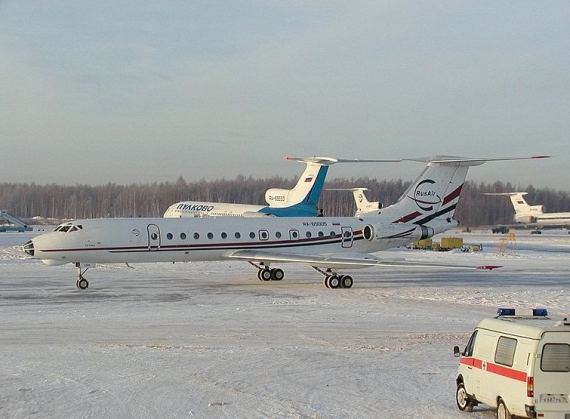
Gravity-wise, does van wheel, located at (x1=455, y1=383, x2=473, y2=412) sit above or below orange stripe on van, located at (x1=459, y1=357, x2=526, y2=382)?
below

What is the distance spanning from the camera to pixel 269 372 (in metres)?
12.7

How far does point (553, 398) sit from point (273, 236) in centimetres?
2073

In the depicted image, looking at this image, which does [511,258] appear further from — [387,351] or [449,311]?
[387,351]

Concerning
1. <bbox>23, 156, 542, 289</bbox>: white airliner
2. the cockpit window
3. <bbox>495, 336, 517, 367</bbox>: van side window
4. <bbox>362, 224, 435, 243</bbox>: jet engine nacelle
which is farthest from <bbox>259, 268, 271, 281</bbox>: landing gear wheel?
<bbox>495, 336, 517, 367</bbox>: van side window

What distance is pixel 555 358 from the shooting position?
8.57 m

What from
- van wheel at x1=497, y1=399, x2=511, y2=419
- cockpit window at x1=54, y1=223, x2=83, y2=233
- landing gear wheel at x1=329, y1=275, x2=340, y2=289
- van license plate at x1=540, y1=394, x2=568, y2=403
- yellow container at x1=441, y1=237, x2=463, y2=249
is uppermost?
cockpit window at x1=54, y1=223, x2=83, y2=233

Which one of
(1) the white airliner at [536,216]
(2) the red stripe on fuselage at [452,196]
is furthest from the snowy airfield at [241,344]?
(1) the white airliner at [536,216]

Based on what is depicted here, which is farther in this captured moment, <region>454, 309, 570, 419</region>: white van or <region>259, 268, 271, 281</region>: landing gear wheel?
<region>259, 268, 271, 281</region>: landing gear wheel

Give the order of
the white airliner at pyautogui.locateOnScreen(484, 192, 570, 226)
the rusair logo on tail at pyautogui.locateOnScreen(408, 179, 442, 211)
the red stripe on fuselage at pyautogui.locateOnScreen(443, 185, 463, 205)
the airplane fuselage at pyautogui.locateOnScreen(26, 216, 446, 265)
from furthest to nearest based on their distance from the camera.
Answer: the white airliner at pyautogui.locateOnScreen(484, 192, 570, 226), the red stripe on fuselage at pyautogui.locateOnScreen(443, 185, 463, 205), the rusair logo on tail at pyautogui.locateOnScreen(408, 179, 442, 211), the airplane fuselage at pyautogui.locateOnScreen(26, 216, 446, 265)

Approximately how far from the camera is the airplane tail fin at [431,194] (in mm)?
30359

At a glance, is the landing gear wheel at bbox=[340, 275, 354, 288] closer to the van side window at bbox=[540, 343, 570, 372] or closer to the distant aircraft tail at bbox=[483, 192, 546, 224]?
the van side window at bbox=[540, 343, 570, 372]

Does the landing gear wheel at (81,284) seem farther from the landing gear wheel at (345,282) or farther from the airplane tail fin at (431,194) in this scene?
the airplane tail fin at (431,194)

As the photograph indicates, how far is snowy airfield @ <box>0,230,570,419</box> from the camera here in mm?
10609

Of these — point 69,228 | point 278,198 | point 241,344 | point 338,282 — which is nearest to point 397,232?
point 338,282
